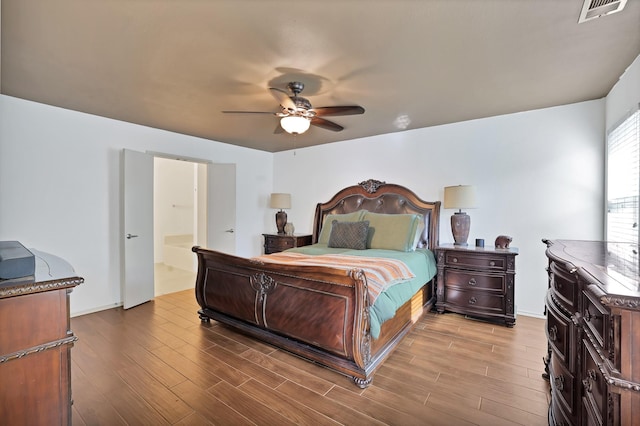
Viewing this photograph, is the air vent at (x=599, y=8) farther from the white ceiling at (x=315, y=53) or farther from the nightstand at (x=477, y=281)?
the nightstand at (x=477, y=281)

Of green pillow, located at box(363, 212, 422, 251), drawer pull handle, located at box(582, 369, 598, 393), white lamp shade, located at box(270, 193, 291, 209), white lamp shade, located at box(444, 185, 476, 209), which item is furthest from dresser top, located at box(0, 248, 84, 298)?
white lamp shade, located at box(270, 193, 291, 209)

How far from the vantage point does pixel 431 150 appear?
4266mm

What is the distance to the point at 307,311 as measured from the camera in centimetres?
236

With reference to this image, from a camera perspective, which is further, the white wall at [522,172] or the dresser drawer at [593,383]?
the white wall at [522,172]

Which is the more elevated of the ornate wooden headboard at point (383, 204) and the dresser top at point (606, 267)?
the ornate wooden headboard at point (383, 204)

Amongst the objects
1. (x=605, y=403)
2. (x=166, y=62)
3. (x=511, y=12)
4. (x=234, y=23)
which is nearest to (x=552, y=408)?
(x=605, y=403)

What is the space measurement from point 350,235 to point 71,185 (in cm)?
354

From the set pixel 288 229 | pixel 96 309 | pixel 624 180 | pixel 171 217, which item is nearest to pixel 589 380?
pixel 624 180

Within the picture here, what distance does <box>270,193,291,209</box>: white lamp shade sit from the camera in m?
5.28

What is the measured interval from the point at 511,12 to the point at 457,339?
9.03ft

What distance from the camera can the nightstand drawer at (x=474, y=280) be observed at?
132 inches

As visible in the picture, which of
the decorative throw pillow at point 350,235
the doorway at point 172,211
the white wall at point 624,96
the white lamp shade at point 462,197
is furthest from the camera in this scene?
the doorway at point 172,211

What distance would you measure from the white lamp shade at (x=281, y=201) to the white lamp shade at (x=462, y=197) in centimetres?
274

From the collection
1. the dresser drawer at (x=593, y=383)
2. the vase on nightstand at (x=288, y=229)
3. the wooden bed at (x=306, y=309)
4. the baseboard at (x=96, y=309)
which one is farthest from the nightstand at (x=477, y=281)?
the baseboard at (x=96, y=309)
